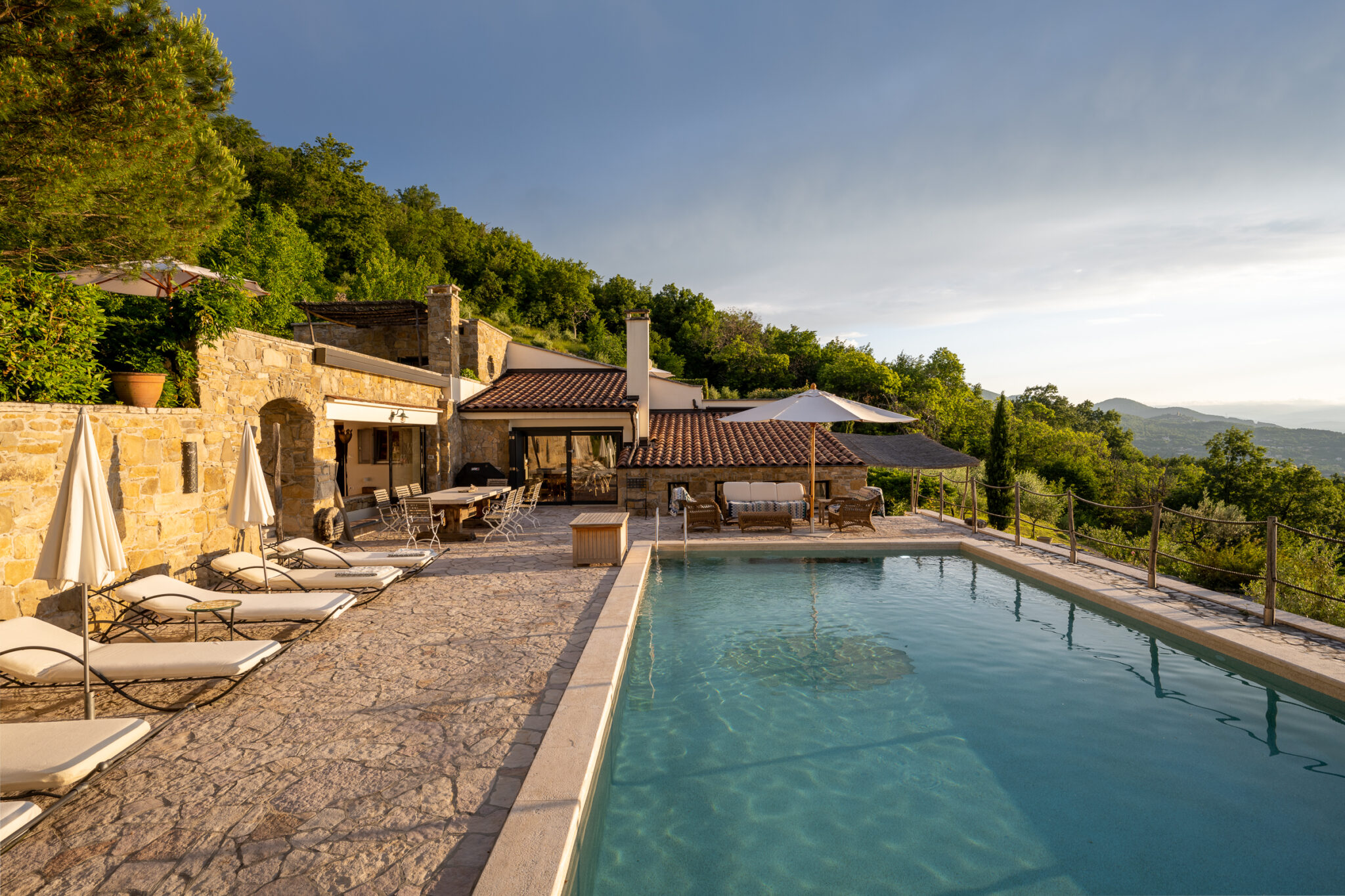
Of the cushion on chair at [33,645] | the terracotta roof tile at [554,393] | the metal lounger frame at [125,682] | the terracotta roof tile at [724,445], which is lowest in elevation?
the metal lounger frame at [125,682]

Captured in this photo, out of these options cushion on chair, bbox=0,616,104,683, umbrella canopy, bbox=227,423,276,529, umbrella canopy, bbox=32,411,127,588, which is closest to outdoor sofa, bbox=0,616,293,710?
cushion on chair, bbox=0,616,104,683

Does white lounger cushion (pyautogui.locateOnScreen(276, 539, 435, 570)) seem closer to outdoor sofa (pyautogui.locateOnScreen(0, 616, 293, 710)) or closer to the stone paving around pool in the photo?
the stone paving around pool

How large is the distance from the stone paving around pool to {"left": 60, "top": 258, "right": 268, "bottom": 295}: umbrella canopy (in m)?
5.63

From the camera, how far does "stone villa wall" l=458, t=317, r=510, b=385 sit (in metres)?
18.0

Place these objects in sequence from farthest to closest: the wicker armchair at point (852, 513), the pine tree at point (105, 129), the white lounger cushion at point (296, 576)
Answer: the wicker armchair at point (852, 513)
the white lounger cushion at point (296, 576)
the pine tree at point (105, 129)

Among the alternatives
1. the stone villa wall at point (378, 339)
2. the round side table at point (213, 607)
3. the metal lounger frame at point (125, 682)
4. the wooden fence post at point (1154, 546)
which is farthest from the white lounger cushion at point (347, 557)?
the stone villa wall at point (378, 339)

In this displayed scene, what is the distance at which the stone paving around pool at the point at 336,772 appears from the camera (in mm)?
2775

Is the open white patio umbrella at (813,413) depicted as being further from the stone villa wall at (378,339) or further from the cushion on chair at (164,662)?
the stone villa wall at (378,339)

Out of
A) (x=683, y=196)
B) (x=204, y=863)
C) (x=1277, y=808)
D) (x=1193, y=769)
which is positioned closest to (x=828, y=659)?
(x=1193, y=769)

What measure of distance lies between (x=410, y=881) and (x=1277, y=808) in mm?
5347

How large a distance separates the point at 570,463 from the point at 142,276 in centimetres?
1061

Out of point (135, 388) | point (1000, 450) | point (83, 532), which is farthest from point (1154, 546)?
point (1000, 450)

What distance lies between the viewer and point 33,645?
14.2 ft

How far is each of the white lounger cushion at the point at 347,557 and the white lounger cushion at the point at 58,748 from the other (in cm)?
466
